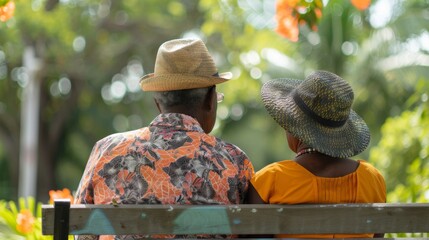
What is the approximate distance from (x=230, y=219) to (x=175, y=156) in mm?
451

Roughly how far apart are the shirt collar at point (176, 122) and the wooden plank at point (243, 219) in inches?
20.8

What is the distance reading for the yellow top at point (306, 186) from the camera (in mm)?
3191

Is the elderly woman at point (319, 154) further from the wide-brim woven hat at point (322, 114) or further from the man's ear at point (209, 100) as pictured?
the man's ear at point (209, 100)

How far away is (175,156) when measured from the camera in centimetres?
330

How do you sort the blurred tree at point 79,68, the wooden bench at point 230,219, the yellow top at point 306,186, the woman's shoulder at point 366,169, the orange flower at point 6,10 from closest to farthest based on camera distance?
the wooden bench at point 230,219, the yellow top at point 306,186, the woman's shoulder at point 366,169, the orange flower at point 6,10, the blurred tree at point 79,68

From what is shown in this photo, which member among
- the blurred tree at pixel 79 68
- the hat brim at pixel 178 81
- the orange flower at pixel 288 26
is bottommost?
the blurred tree at pixel 79 68

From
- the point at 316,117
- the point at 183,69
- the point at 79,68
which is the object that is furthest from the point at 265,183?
the point at 79,68

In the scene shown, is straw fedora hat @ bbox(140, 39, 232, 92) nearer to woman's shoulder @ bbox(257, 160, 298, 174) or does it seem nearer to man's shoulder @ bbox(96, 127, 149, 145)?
man's shoulder @ bbox(96, 127, 149, 145)

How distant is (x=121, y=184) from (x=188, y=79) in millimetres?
506

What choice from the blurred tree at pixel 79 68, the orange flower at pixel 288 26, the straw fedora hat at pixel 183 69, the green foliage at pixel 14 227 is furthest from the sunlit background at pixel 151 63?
the straw fedora hat at pixel 183 69

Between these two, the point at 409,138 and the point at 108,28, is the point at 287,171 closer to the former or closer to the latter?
the point at 409,138

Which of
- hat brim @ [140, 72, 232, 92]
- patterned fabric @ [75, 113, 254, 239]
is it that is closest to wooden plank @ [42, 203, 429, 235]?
patterned fabric @ [75, 113, 254, 239]

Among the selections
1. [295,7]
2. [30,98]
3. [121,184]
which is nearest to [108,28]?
[30,98]

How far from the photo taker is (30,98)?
21.9 metres
